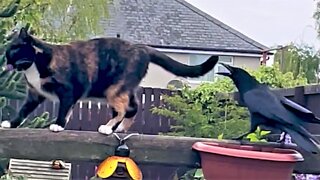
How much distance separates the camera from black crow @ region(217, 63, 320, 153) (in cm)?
231

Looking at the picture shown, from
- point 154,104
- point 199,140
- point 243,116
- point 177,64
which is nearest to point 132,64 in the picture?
point 177,64

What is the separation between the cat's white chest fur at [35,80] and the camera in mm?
2277

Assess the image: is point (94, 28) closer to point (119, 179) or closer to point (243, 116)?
point (243, 116)

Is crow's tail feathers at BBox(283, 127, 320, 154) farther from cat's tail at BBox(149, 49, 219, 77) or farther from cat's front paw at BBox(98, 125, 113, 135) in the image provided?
cat's front paw at BBox(98, 125, 113, 135)

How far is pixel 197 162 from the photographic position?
2381mm

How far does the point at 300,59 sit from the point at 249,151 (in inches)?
637

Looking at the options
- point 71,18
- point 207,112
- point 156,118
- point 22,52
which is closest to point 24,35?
point 22,52

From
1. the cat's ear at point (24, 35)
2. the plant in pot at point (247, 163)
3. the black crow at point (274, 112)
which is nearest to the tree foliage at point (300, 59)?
the black crow at point (274, 112)

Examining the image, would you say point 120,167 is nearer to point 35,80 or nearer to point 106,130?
point 106,130

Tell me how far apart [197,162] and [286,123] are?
1.08 ft

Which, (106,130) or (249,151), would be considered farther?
(106,130)

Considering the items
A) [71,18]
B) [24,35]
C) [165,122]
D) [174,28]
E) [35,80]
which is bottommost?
[165,122]

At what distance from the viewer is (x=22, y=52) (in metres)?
2.26

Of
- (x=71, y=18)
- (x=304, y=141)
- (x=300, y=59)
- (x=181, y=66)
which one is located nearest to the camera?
(x=304, y=141)
